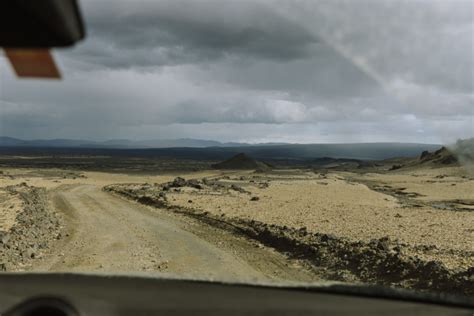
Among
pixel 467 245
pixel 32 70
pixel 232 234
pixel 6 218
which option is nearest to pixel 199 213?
pixel 232 234

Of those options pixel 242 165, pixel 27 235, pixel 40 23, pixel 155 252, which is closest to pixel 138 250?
pixel 155 252

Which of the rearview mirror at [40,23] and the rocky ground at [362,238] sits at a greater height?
the rearview mirror at [40,23]

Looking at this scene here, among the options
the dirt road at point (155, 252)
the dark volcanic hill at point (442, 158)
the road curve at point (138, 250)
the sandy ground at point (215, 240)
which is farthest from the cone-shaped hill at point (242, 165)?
the dirt road at point (155, 252)

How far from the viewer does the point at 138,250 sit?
55.2 ft

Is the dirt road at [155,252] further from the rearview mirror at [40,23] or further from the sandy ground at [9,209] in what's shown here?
the rearview mirror at [40,23]

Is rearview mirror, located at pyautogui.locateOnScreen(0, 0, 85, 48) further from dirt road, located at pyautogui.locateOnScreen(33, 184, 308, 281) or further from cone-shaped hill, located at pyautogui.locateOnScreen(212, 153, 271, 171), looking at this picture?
cone-shaped hill, located at pyautogui.locateOnScreen(212, 153, 271, 171)

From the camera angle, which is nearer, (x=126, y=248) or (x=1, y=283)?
(x=1, y=283)

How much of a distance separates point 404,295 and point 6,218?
25.4 m

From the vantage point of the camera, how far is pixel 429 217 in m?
29.4

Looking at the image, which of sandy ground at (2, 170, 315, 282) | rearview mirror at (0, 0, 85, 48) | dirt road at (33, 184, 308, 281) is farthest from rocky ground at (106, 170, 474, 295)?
rearview mirror at (0, 0, 85, 48)

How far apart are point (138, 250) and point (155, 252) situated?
2.42ft

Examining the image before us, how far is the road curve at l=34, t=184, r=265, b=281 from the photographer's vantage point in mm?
14062

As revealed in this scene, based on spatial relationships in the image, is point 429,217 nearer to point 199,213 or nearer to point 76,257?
point 199,213

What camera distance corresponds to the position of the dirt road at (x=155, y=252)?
13984 mm
